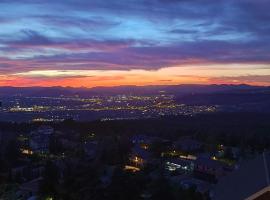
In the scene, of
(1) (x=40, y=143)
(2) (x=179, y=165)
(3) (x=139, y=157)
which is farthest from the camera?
(1) (x=40, y=143)

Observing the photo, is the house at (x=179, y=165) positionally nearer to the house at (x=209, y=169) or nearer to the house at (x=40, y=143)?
the house at (x=209, y=169)

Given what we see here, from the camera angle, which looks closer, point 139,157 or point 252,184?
point 252,184

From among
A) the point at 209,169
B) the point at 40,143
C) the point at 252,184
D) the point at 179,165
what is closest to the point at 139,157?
the point at 179,165

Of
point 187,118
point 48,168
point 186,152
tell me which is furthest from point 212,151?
point 187,118

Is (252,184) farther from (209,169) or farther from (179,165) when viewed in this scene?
(179,165)

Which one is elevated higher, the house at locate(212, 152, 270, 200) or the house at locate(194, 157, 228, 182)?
the house at locate(212, 152, 270, 200)

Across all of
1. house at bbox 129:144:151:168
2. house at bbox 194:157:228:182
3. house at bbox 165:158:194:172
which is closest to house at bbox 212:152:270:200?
house at bbox 194:157:228:182

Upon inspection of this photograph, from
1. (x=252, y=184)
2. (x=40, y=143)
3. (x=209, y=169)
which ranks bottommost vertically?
(x=40, y=143)

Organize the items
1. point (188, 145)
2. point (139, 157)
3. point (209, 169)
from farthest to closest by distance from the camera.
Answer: point (188, 145) → point (139, 157) → point (209, 169)

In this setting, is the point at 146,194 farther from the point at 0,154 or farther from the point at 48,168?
the point at 0,154

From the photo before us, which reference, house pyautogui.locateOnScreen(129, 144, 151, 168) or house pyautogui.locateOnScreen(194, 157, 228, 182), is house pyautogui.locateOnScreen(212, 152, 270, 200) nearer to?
house pyautogui.locateOnScreen(194, 157, 228, 182)

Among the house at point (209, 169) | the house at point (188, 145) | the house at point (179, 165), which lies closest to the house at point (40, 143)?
the house at point (188, 145)
